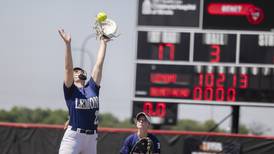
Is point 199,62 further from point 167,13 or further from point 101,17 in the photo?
point 101,17

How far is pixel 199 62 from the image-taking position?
15352mm

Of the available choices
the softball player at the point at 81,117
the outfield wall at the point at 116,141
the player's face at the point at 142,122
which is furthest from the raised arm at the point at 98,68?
the outfield wall at the point at 116,141

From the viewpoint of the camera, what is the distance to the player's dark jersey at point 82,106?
25.4 ft

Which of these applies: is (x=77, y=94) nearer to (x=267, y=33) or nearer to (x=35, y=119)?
(x=267, y=33)

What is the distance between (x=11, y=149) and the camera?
44.5ft

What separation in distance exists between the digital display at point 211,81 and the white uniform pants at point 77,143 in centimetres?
763

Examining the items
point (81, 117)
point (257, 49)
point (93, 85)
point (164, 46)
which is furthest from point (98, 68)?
point (257, 49)

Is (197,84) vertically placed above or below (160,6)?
below

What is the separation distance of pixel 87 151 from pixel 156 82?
7.70 metres

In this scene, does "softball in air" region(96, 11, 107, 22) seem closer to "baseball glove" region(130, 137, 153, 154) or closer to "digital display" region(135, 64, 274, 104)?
"baseball glove" region(130, 137, 153, 154)

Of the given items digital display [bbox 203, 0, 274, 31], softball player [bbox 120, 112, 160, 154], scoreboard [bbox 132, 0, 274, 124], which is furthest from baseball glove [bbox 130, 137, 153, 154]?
digital display [bbox 203, 0, 274, 31]

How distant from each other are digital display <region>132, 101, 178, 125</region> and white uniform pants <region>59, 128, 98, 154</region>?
766 cm

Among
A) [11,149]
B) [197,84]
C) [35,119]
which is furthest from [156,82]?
[35,119]

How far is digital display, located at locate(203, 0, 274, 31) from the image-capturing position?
15.5 meters
